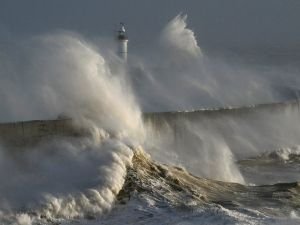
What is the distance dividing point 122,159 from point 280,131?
919cm

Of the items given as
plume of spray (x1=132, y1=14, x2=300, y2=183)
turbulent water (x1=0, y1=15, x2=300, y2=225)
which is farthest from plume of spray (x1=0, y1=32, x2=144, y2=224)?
plume of spray (x1=132, y1=14, x2=300, y2=183)

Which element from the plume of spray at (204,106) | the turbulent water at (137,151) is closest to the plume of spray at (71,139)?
the turbulent water at (137,151)

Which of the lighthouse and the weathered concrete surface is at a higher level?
the lighthouse

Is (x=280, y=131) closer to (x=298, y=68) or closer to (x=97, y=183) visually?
(x=97, y=183)

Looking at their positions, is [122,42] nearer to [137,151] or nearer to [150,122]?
[150,122]

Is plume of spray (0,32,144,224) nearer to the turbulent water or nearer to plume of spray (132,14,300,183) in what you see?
the turbulent water

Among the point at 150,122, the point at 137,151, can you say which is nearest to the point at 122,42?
the point at 150,122

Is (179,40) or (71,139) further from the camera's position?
(179,40)

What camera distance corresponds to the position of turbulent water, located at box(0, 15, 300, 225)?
9133mm

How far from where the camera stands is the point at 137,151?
11008 mm

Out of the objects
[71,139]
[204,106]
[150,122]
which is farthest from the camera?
[204,106]

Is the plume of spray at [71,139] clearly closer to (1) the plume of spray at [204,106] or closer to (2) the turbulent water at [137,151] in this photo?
(2) the turbulent water at [137,151]

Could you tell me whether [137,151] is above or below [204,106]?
below

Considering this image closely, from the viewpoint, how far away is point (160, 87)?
Answer: 70.2 feet
